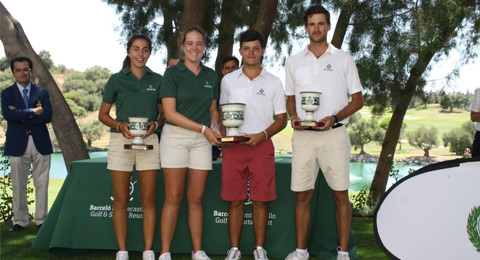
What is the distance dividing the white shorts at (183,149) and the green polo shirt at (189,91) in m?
0.12

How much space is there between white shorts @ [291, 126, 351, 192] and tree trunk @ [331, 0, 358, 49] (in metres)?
3.65

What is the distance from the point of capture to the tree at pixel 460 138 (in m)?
7.23

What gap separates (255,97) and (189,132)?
0.53m

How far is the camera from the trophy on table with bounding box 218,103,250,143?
315cm

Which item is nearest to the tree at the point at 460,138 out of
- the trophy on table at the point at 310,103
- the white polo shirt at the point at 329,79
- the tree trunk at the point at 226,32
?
the tree trunk at the point at 226,32

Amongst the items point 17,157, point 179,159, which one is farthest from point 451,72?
point 17,157

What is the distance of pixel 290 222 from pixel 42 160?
260 centimetres

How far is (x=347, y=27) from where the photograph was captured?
23.0ft

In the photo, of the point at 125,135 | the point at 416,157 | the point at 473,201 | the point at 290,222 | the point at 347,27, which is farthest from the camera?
the point at 416,157

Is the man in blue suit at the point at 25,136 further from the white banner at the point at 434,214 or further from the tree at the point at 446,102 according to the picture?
the tree at the point at 446,102

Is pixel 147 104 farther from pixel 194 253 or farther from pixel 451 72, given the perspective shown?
pixel 451 72

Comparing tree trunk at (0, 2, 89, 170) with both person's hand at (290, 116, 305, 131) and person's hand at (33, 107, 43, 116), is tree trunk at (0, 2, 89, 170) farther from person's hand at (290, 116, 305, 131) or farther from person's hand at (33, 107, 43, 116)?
person's hand at (290, 116, 305, 131)

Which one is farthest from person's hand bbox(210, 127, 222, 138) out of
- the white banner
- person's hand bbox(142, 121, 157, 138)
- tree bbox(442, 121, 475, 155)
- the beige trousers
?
tree bbox(442, 121, 475, 155)

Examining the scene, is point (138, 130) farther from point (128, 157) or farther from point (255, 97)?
point (255, 97)
